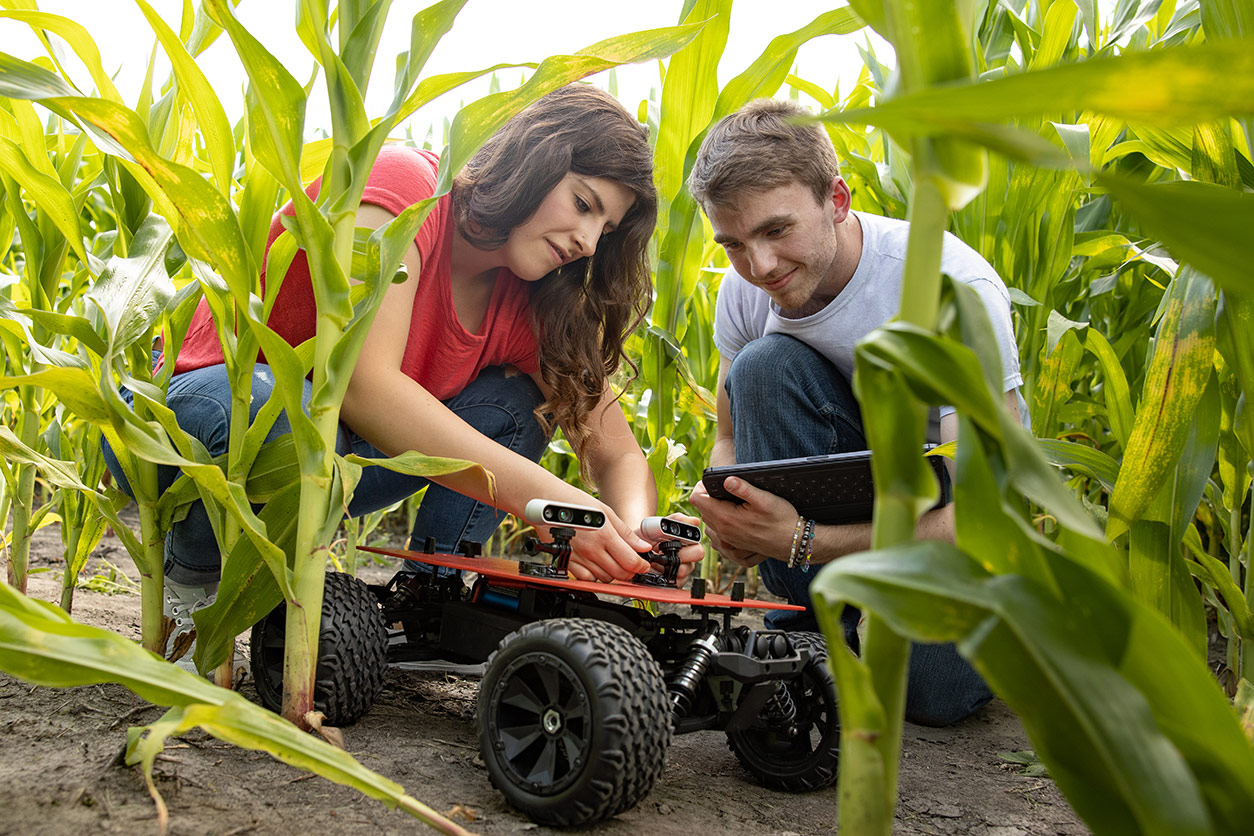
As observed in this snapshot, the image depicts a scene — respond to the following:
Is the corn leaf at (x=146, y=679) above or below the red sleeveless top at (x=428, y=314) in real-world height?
below

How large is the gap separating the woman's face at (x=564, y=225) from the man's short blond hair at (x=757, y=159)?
0.20 m

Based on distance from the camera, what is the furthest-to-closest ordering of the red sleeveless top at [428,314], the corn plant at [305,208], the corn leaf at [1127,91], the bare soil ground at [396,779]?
the red sleeveless top at [428,314]
the corn plant at [305,208]
the bare soil ground at [396,779]
the corn leaf at [1127,91]

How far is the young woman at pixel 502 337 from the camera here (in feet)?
3.80

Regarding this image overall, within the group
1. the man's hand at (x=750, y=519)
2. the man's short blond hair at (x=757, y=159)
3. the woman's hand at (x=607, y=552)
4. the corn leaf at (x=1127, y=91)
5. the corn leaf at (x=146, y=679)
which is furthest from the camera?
the man's short blond hair at (x=757, y=159)

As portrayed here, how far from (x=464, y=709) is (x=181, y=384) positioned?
2.04ft

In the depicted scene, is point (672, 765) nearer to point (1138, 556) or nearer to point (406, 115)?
point (1138, 556)

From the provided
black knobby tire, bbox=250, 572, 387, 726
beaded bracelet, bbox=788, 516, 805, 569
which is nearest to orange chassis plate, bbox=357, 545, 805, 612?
black knobby tire, bbox=250, 572, 387, 726

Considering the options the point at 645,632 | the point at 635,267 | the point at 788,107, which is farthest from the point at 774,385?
the point at 645,632

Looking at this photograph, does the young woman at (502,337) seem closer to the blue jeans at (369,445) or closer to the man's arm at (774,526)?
the blue jeans at (369,445)

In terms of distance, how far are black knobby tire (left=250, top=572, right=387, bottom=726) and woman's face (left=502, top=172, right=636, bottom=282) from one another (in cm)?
59

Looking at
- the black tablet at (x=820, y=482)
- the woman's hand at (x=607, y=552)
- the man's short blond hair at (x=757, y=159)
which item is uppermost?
the man's short blond hair at (x=757, y=159)

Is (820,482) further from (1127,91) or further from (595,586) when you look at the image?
(1127,91)

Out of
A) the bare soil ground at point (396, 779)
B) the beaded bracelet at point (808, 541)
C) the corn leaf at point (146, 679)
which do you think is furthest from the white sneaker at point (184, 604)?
the beaded bracelet at point (808, 541)

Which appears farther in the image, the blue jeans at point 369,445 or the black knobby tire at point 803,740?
the blue jeans at point 369,445
